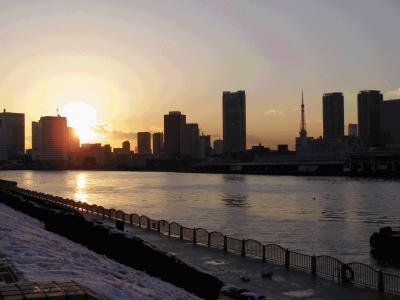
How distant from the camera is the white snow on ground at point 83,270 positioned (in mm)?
11148

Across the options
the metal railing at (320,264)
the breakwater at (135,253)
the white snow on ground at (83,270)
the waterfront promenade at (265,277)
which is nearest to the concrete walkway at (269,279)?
the waterfront promenade at (265,277)

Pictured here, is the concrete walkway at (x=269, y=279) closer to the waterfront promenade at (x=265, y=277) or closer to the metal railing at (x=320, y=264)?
the waterfront promenade at (x=265, y=277)

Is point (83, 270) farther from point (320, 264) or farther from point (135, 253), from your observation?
point (320, 264)

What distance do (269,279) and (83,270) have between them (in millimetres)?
11232

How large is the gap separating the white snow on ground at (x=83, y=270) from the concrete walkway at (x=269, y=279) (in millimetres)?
4771

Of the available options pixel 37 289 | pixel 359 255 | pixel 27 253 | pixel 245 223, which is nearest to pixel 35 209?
pixel 27 253

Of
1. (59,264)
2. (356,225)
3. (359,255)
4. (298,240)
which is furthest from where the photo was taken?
(356,225)

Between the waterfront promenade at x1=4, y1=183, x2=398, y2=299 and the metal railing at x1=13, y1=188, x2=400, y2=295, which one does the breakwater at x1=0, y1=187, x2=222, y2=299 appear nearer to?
the waterfront promenade at x1=4, y1=183, x2=398, y2=299

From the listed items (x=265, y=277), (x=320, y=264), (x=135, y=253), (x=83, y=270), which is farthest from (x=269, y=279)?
(x=83, y=270)

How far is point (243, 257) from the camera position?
27.9m

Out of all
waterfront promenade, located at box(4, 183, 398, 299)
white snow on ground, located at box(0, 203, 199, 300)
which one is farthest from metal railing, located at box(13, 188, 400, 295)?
white snow on ground, located at box(0, 203, 199, 300)

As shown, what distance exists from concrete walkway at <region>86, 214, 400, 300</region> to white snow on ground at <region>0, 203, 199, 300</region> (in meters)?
4.77

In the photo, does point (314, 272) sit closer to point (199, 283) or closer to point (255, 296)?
point (255, 296)

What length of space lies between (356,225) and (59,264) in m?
49.8
